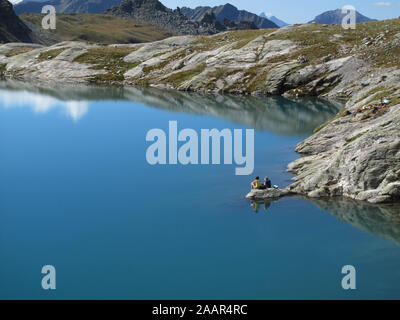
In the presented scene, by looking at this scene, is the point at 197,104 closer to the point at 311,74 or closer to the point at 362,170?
the point at 311,74

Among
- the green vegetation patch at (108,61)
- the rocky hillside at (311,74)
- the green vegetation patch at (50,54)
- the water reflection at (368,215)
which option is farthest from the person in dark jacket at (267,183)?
the green vegetation patch at (50,54)

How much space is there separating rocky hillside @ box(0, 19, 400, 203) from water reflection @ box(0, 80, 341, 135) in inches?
332

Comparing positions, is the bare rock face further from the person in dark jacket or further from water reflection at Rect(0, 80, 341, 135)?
water reflection at Rect(0, 80, 341, 135)

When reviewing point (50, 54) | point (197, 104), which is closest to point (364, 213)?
point (197, 104)

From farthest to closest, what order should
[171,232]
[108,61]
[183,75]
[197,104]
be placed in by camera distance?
[108,61] < [183,75] < [197,104] < [171,232]

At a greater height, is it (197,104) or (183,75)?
(183,75)

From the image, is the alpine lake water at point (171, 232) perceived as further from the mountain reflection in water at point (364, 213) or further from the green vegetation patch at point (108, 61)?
the green vegetation patch at point (108, 61)

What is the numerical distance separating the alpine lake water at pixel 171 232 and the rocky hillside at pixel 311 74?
11.5 ft

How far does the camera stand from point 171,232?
38906 millimetres

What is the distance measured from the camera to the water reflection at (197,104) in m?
91.9

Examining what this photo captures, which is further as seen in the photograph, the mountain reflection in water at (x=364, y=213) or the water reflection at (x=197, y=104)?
the water reflection at (x=197, y=104)

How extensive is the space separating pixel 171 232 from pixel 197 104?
80745 millimetres

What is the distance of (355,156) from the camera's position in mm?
45438
